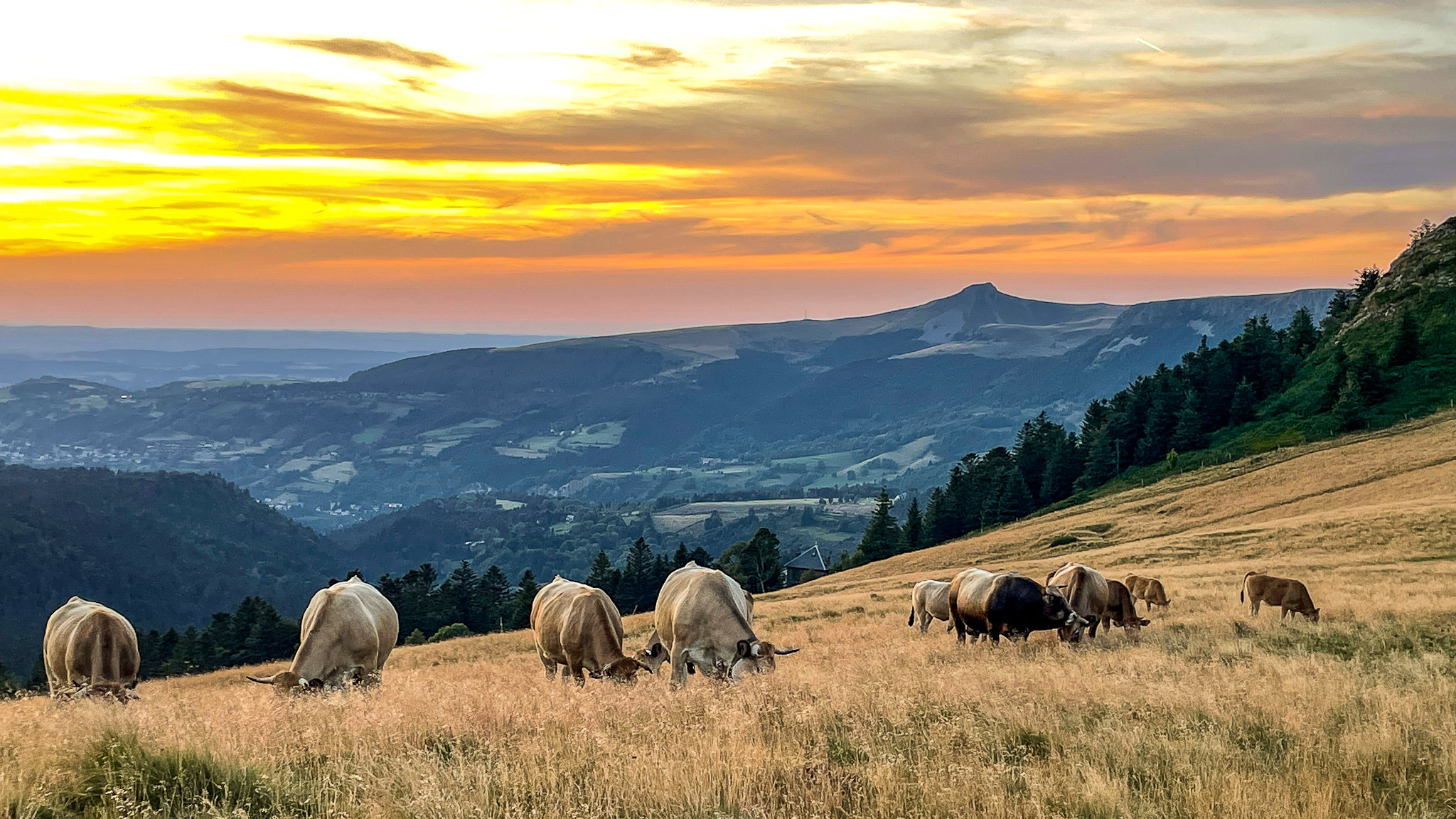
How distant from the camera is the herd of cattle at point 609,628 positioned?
1758 centimetres

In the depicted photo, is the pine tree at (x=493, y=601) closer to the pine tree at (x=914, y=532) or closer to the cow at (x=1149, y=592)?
the pine tree at (x=914, y=532)

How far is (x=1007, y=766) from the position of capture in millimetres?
9562

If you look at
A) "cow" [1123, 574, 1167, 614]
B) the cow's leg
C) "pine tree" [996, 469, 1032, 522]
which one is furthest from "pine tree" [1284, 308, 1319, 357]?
the cow's leg

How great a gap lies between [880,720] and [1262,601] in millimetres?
23100

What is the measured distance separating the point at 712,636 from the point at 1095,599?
38.8 feet

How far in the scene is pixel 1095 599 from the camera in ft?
81.1

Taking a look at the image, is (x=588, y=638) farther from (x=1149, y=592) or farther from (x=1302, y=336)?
(x=1302, y=336)

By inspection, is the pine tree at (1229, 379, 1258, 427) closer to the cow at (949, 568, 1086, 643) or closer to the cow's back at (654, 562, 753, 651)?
the cow at (949, 568, 1086, 643)

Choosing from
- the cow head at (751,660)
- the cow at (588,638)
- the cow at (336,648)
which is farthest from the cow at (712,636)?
the cow at (336,648)

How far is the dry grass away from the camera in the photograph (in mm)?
8211

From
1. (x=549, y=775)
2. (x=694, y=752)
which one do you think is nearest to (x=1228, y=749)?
(x=694, y=752)

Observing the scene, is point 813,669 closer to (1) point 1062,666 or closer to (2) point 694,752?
(1) point 1062,666

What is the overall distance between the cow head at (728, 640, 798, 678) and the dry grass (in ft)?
2.11

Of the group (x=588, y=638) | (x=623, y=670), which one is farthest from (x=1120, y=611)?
(x=623, y=670)
